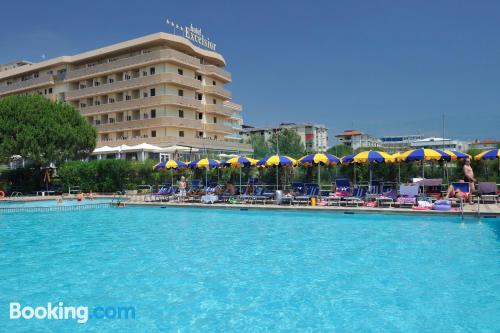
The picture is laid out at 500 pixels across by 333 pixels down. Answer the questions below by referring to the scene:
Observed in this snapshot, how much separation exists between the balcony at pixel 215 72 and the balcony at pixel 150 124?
753 cm

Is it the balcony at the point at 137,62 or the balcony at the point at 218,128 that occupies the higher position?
the balcony at the point at 137,62

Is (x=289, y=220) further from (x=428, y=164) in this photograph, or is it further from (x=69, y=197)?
(x=69, y=197)

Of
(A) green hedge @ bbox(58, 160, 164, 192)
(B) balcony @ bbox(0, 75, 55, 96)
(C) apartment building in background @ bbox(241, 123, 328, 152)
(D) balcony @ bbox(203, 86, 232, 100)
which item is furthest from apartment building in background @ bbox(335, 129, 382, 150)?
(A) green hedge @ bbox(58, 160, 164, 192)

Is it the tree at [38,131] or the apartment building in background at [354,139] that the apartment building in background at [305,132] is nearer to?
the apartment building in background at [354,139]

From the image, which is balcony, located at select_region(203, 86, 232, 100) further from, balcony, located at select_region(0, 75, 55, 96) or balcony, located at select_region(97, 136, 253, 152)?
balcony, located at select_region(0, 75, 55, 96)

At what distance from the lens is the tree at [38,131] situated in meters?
30.2

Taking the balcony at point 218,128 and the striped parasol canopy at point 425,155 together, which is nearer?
the striped parasol canopy at point 425,155

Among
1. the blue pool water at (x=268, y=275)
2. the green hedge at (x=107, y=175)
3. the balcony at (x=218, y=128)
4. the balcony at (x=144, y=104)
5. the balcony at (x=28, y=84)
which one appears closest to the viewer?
the blue pool water at (x=268, y=275)

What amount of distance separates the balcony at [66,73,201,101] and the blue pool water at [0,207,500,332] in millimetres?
30892

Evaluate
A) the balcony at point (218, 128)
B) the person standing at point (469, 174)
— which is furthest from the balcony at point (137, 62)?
the person standing at point (469, 174)

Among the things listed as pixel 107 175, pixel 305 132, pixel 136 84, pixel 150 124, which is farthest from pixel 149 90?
pixel 305 132

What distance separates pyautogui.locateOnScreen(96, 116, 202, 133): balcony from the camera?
Answer: 144 feet

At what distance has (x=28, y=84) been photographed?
5619 centimetres

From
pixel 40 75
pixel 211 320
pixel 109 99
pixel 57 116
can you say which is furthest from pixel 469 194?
pixel 40 75
